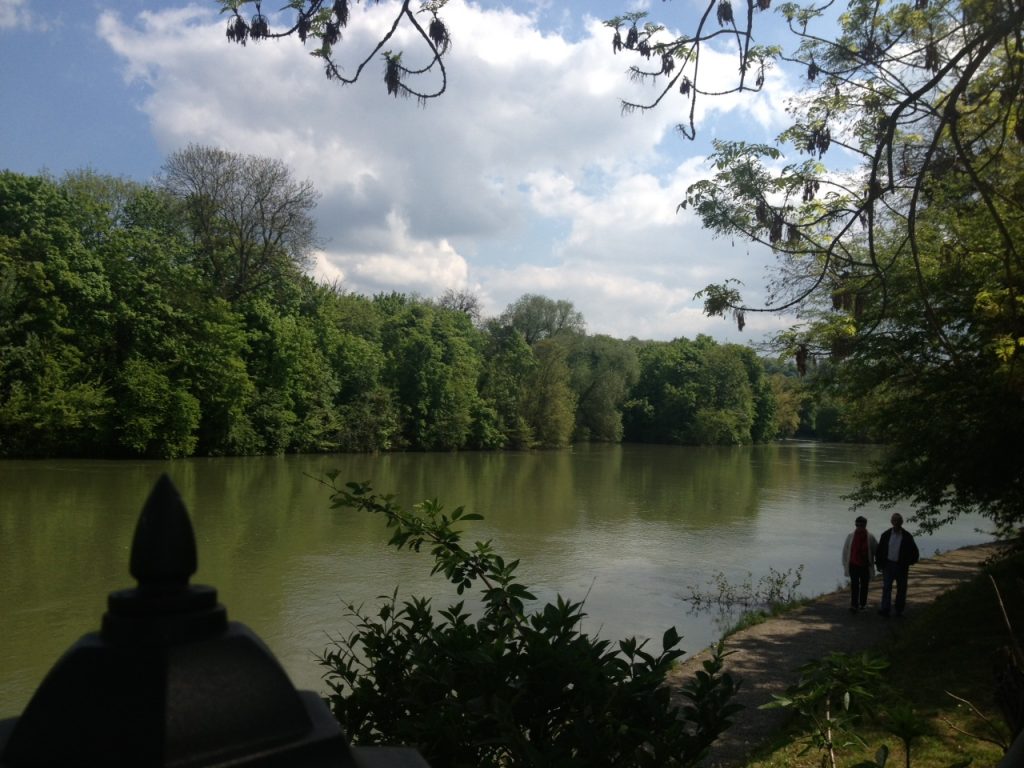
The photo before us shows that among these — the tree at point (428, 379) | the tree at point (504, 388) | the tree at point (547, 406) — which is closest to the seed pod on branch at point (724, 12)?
the tree at point (428, 379)

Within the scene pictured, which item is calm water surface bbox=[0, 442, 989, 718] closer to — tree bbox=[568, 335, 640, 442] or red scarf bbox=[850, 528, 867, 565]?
red scarf bbox=[850, 528, 867, 565]

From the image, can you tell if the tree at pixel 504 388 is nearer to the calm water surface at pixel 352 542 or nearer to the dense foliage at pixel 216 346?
the dense foliage at pixel 216 346

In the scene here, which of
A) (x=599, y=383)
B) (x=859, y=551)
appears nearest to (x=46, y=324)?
(x=859, y=551)

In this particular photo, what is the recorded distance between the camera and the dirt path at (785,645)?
664 centimetres

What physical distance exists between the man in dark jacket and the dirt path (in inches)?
10.0

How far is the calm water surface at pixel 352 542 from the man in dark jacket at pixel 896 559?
2.50 meters

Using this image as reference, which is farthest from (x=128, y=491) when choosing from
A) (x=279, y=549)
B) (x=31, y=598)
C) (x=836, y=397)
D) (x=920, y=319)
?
(x=920, y=319)

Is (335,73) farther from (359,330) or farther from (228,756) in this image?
(359,330)

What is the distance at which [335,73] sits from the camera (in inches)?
181

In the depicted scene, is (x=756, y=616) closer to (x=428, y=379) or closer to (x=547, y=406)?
(x=428, y=379)

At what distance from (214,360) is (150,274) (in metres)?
4.65

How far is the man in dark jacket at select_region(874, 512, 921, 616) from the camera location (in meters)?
10.9

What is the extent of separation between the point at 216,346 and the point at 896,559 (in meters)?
32.1

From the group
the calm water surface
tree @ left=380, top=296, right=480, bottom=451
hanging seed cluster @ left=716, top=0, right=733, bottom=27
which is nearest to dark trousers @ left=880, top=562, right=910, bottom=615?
the calm water surface
